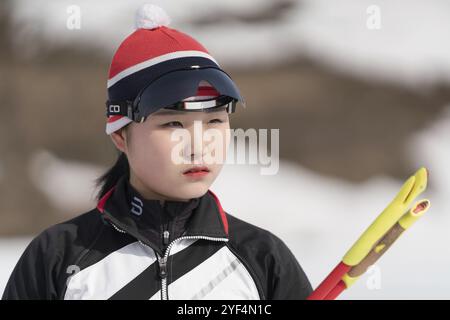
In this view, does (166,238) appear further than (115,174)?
No

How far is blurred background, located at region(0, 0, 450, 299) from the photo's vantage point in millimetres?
3336

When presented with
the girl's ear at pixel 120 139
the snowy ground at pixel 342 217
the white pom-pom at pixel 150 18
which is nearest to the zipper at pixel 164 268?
the girl's ear at pixel 120 139

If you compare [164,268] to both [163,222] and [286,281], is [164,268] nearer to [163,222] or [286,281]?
[163,222]

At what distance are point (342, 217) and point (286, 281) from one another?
202 centimetres

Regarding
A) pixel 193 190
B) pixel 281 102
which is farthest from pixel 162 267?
pixel 281 102

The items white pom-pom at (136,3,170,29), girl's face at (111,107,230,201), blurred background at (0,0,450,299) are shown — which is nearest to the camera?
girl's face at (111,107,230,201)

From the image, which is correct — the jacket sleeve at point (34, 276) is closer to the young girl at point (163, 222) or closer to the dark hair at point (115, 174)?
the young girl at point (163, 222)

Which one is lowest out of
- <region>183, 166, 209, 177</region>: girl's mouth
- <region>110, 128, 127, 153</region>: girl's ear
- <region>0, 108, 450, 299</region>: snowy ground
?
<region>0, 108, 450, 299</region>: snowy ground

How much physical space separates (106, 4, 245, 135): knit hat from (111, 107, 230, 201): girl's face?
0.09 feet

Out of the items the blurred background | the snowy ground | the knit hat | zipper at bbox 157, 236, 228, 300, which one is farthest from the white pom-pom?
the blurred background

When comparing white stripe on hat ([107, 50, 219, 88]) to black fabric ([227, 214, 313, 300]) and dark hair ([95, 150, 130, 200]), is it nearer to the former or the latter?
dark hair ([95, 150, 130, 200])

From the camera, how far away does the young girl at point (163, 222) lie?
121 cm

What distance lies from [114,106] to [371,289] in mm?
1551

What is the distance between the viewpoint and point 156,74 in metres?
1.23
